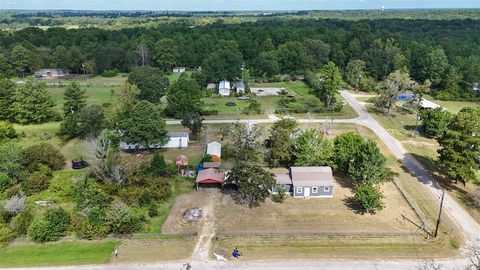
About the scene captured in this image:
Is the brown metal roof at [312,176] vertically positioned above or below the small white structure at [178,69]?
below

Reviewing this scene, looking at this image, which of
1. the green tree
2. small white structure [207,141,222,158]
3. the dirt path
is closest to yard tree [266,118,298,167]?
small white structure [207,141,222,158]

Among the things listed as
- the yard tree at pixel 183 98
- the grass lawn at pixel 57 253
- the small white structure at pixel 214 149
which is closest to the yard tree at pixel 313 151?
the small white structure at pixel 214 149

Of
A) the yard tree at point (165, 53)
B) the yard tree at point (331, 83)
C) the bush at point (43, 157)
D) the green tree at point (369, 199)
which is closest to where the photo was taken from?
the green tree at point (369, 199)

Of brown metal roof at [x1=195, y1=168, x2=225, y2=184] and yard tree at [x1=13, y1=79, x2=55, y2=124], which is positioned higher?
yard tree at [x1=13, y1=79, x2=55, y2=124]

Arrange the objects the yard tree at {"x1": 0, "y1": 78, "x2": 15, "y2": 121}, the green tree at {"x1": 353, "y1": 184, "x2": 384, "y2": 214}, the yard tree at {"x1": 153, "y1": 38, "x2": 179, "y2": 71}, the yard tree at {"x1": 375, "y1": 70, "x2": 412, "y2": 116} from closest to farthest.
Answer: the green tree at {"x1": 353, "y1": 184, "x2": 384, "y2": 214}
the yard tree at {"x1": 0, "y1": 78, "x2": 15, "y2": 121}
the yard tree at {"x1": 375, "y1": 70, "x2": 412, "y2": 116}
the yard tree at {"x1": 153, "y1": 38, "x2": 179, "y2": 71}

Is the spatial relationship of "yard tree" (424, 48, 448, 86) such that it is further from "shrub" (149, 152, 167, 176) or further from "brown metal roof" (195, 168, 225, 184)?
"shrub" (149, 152, 167, 176)

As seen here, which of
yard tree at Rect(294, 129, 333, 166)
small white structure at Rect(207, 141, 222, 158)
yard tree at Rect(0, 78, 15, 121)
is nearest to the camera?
yard tree at Rect(294, 129, 333, 166)

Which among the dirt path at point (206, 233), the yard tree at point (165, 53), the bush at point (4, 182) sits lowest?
the dirt path at point (206, 233)

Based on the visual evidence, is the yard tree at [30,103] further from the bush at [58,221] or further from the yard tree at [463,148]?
the yard tree at [463,148]
